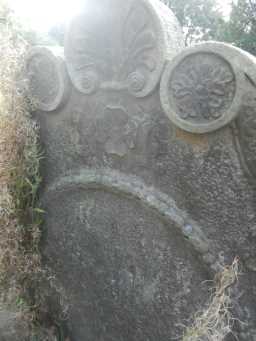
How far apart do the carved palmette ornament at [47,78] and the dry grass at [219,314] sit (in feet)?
2.98

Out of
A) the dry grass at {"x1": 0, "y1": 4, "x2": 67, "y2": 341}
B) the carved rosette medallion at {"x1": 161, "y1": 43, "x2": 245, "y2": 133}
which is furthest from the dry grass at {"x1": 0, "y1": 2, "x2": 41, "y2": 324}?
the carved rosette medallion at {"x1": 161, "y1": 43, "x2": 245, "y2": 133}

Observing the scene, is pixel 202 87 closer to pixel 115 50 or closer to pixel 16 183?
pixel 115 50

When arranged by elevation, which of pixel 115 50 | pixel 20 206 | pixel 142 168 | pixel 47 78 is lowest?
pixel 20 206

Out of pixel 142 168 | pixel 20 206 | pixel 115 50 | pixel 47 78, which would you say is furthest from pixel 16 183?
pixel 115 50

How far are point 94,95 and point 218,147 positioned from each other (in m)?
0.54

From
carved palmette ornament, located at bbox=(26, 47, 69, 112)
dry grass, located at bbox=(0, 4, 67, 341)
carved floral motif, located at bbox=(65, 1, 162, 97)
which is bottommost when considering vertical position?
dry grass, located at bbox=(0, 4, 67, 341)

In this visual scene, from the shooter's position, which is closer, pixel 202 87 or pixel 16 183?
pixel 202 87

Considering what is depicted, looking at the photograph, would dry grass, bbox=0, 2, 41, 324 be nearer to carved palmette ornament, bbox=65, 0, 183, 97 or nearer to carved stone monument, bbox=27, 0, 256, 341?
carved stone monument, bbox=27, 0, 256, 341

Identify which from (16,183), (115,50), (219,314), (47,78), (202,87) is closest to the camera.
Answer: (202,87)

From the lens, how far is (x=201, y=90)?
102cm

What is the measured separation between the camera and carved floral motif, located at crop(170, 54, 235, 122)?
98cm

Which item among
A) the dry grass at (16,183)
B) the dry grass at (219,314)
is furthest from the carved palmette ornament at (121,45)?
the dry grass at (219,314)

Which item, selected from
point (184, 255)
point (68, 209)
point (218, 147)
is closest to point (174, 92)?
point (218, 147)

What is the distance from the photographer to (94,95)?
4.33ft
